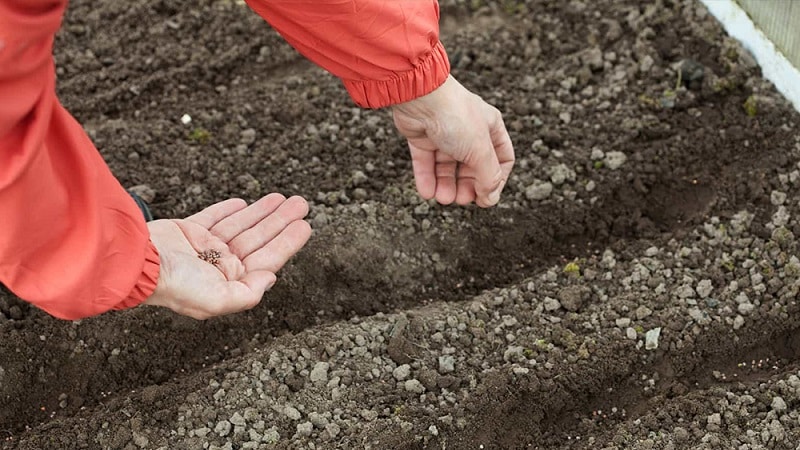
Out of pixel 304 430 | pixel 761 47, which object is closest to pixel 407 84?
pixel 304 430

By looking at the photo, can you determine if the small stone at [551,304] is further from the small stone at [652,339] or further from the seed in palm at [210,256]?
the seed in palm at [210,256]

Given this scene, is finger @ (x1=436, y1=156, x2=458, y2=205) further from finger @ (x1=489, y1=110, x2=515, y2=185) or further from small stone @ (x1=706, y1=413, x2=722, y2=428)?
small stone @ (x1=706, y1=413, x2=722, y2=428)

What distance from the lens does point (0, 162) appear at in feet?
5.90

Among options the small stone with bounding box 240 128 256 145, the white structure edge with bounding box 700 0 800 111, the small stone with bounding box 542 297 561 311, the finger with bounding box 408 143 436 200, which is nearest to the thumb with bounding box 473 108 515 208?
the finger with bounding box 408 143 436 200

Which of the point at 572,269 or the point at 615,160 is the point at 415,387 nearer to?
the point at 572,269

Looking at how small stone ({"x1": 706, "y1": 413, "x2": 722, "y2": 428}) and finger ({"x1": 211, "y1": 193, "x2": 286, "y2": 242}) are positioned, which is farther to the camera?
finger ({"x1": 211, "y1": 193, "x2": 286, "y2": 242})

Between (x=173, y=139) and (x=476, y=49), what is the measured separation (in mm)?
1072

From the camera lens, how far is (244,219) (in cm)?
255

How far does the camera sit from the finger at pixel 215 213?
2543mm

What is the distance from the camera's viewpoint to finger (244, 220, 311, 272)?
2428 millimetres

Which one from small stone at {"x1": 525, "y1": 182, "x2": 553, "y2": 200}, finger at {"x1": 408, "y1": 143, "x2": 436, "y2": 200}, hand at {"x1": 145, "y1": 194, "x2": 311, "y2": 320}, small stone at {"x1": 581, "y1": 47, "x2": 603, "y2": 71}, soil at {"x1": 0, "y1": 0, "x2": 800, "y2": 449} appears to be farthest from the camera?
small stone at {"x1": 581, "y1": 47, "x2": 603, "y2": 71}

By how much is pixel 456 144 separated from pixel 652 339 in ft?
2.40

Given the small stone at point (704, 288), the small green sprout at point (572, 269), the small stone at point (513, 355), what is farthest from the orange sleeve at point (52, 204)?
the small stone at point (704, 288)

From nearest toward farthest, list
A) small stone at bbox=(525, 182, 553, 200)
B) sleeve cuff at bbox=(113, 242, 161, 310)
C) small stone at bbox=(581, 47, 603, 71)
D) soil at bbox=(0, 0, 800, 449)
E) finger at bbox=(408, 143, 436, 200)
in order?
1. sleeve cuff at bbox=(113, 242, 161, 310)
2. soil at bbox=(0, 0, 800, 449)
3. finger at bbox=(408, 143, 436, 200)
4. small stone at bbox=(525, 182, 553, 200)
5. small stone at bbox=(581, 47, 603, 71)
